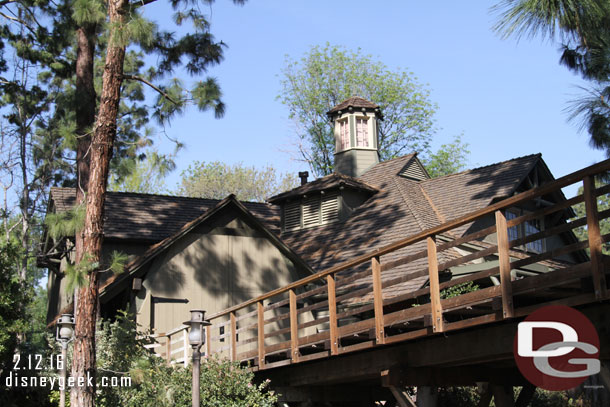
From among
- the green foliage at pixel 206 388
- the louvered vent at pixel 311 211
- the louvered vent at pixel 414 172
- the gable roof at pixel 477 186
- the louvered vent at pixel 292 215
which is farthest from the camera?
the louvered vent at pixel 414 172

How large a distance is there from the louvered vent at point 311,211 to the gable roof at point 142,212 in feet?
7.08

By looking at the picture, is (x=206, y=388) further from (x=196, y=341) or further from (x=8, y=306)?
(x=8, y=306)

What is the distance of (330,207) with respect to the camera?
2191 cm

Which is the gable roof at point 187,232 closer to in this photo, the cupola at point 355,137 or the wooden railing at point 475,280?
the wooden railing at point 475,280

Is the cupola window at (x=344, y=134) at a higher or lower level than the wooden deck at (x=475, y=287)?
higher

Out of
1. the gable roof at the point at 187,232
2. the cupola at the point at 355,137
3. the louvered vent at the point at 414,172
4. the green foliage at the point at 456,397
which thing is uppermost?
the cupola at the point at 355,137

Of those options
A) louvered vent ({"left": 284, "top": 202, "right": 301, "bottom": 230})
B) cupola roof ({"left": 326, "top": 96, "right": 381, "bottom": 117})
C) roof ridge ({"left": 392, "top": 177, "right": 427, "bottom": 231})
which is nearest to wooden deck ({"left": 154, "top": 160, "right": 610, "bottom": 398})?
roof ridge ({"left": 392, "top": 177, "right": 427, "bottom": 231})

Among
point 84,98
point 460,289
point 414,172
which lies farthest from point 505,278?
point 414,172

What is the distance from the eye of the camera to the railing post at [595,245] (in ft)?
23.6

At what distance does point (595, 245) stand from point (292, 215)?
15954 mm

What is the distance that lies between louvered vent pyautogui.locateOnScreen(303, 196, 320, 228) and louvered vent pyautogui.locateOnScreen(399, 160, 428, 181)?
2.79m

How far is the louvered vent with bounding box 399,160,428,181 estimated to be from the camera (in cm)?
2288

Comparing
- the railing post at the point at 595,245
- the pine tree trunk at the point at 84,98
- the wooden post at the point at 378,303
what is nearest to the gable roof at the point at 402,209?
the pine tree trunk at the point at 84,98

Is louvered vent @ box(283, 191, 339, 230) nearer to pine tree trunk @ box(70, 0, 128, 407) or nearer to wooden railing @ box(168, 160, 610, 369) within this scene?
wooden railing @ box(168, 160, 610, 369)
